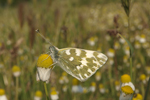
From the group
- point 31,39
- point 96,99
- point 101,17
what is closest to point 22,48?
point 31,39

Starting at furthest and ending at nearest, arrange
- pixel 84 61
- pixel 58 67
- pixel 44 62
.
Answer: pixel 58 67, pixel 84 61, pixel 44 62

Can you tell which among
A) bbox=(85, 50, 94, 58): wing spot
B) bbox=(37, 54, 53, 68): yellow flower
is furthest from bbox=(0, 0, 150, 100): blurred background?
bbox=(37, 54, 53, 68): yellow flower

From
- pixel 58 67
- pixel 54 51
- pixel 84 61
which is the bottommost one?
pixel 58 67

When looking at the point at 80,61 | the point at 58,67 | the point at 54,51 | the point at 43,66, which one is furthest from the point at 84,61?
the point at 58,67

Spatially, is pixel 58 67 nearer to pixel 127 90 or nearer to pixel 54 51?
pixel 54 51

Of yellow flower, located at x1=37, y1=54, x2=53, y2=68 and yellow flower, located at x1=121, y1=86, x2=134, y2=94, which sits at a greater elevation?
yellow flower, located at x1=37, y1=54, x2=53, y2=68

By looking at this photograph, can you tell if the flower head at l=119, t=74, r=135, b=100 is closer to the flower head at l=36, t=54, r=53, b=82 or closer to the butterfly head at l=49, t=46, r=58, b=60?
the flower head at l=36, t=54, r=53, b=82

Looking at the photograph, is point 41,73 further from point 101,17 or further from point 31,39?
point 101,17

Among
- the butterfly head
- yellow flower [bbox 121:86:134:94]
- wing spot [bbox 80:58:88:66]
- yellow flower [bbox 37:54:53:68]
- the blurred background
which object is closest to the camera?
yellow flower [bbox 121:86:134:94]

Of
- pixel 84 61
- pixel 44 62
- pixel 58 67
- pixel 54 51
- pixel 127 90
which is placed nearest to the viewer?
pixel 127 90
